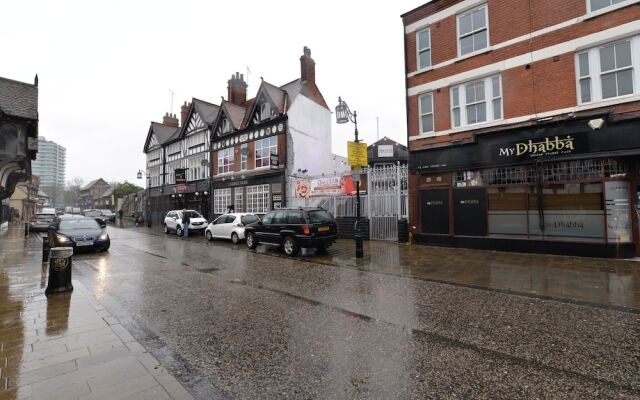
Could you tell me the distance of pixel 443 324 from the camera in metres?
A: 4.89

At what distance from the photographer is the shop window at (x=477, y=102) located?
12.7 metres

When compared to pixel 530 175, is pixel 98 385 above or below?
below

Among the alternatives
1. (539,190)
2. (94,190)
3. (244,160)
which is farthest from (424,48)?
(94,190)

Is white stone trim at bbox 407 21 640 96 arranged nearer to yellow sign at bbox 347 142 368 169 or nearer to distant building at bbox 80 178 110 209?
yellow sign at bbox 347 142 368 169

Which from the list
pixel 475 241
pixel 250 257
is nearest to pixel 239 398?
pixel 250 257

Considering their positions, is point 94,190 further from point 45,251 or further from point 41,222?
point 45,251

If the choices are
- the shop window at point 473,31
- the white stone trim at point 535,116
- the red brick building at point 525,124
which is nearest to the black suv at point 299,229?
the red brick building at point 525,124

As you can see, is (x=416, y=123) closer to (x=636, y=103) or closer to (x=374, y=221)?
(x=374, y=221)

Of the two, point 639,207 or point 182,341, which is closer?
point 182,341

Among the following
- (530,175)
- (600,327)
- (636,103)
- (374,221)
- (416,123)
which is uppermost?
(416,123)

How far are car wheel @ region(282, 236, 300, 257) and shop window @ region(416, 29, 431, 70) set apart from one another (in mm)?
10368

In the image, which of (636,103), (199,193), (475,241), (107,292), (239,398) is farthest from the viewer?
(199,193)

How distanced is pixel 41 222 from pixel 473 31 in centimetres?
3299

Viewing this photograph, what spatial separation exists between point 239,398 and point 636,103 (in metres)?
13.5
